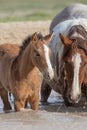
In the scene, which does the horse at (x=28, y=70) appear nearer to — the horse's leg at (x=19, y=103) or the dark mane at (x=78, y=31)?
the horse's leg at (x=19, y=103)

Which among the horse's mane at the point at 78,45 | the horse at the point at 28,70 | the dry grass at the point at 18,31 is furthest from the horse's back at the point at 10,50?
the dry grass at the point at 18,31

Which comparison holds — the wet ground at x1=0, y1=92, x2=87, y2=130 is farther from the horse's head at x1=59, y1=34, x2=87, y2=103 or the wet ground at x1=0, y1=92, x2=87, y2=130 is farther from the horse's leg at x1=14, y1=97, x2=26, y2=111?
the horse's head at x1=59, y1=34, x2=87, y2=103

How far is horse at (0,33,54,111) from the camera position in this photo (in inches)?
317

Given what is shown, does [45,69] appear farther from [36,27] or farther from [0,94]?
[36,27]

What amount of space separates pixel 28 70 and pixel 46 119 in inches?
29.9

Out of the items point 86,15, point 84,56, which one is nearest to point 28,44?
point 84,56

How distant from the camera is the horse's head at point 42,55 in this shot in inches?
311

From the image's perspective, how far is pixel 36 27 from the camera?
65.8 feet

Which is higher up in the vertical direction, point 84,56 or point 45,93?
point 84,56

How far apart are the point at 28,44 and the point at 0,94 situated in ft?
4.60

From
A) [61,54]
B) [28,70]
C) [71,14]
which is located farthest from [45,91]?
[28,70]

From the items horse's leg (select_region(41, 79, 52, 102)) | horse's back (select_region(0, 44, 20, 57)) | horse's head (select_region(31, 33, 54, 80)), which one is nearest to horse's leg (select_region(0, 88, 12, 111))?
horse's back (select_region(0, 44, 20, 57))

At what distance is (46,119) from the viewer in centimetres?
841

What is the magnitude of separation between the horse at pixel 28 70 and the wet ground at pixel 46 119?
0.17 m
